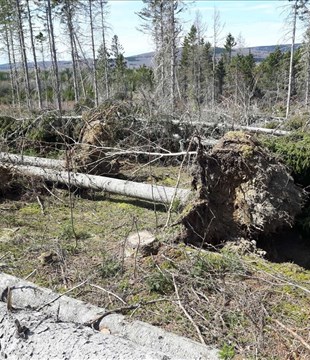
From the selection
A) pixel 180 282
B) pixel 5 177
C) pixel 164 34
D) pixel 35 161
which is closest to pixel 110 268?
pixel 180 282

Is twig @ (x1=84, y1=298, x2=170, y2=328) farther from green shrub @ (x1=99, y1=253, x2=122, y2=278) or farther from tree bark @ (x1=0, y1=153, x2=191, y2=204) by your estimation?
tree bark @ (x1=0, y1=153, x2=191, y2=204)

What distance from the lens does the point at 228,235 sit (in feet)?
17.9

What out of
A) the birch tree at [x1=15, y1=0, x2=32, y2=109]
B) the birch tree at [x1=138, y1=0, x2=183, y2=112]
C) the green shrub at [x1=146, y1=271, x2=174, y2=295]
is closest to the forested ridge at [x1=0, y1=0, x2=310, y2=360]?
the green shrub at [x1=146, y1=271, x2=174, y2=295]

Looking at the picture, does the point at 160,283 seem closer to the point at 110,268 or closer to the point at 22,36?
the point at 110,268

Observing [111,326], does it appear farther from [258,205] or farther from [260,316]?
[258,205]

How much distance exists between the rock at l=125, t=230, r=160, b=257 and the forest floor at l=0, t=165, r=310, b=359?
7 centimetres

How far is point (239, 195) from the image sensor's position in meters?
5.39

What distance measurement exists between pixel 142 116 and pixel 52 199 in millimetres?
3969

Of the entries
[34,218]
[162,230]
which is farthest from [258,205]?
[34,218]

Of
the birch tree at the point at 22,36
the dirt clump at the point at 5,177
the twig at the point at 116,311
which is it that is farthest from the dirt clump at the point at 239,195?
the birch tree at the point at 22,36

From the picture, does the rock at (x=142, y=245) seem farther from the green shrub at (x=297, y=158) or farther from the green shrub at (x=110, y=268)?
the green shrub at (x=297, y=158)

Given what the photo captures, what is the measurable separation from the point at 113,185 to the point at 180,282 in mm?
3615

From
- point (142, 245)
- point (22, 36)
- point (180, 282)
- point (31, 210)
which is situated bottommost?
point (31, 210)

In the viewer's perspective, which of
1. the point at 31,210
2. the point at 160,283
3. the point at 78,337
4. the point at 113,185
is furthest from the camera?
the point at 113,185
